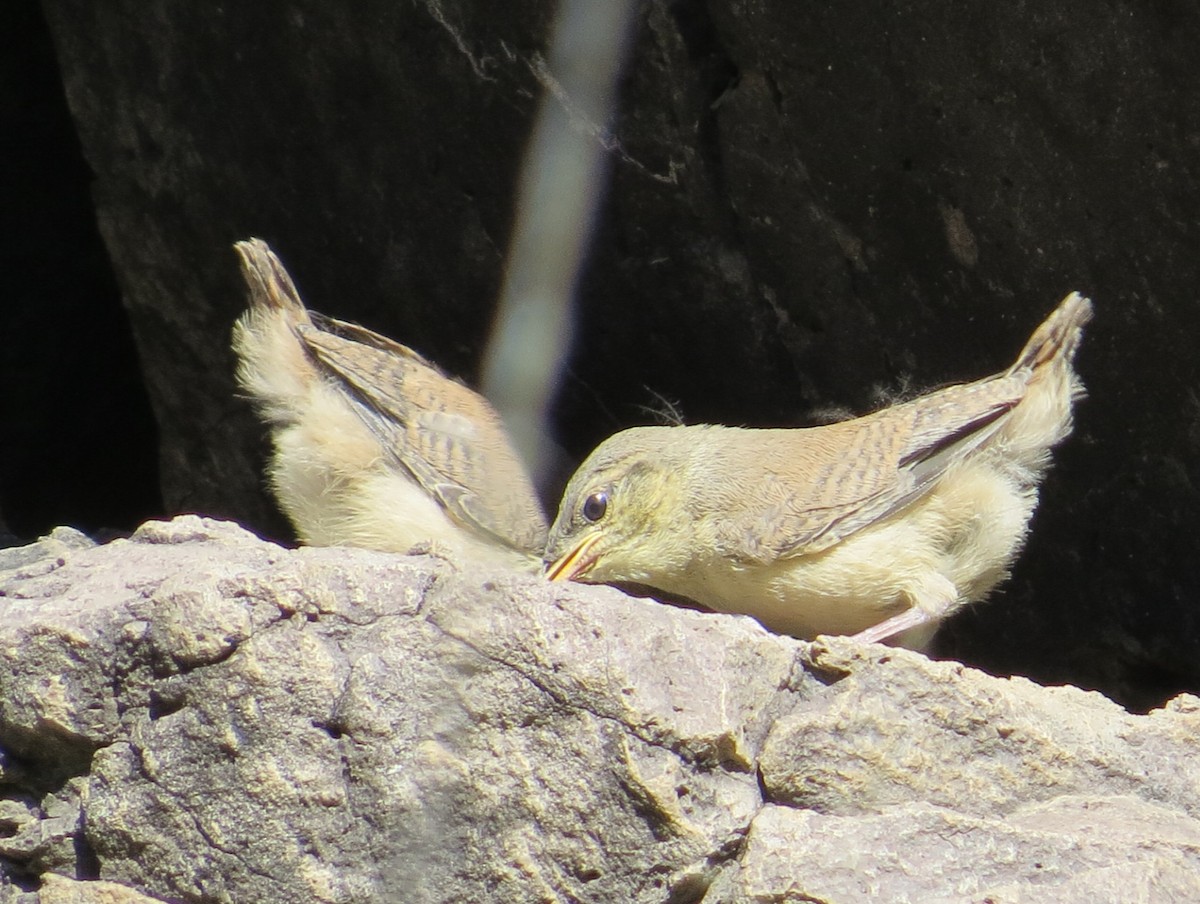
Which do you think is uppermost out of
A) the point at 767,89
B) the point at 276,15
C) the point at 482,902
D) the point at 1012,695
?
the point at 276,15

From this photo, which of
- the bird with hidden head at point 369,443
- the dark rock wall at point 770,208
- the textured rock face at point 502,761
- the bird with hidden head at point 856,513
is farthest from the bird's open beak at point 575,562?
the textured rock face at point 502,761

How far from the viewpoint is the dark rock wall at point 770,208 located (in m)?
5.57

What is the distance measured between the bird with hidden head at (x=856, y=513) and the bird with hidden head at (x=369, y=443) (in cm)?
50

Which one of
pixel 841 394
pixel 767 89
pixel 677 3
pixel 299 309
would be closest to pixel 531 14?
pixel 677 3

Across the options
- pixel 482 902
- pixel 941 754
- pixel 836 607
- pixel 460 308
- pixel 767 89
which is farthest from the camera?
pixel 460 308

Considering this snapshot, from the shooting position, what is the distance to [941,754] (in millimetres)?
4062

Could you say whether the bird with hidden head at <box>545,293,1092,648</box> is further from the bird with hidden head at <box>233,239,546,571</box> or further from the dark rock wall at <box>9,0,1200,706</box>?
the bird with hidden head at <box>233,239,546,571</box>

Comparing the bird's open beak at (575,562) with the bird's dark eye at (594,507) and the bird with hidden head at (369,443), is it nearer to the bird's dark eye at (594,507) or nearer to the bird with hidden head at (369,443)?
the bird's dark eye at (594,507)

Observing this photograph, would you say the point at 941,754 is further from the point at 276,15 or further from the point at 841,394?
the point at 276,15

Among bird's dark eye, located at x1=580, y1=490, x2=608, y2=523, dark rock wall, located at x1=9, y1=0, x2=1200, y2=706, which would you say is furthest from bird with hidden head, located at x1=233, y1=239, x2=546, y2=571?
dark rock wall, located at x1=9, y1=0, x2=1200, y2=706

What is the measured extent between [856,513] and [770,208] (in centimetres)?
129

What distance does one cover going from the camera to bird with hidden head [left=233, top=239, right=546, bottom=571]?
6168 mm

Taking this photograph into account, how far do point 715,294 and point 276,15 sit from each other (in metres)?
2.17

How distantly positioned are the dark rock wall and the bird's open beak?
126 centimetres
